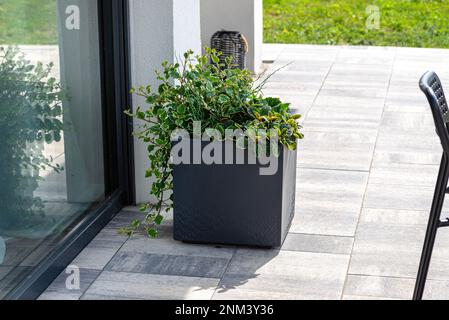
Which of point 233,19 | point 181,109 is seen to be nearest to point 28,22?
point 181,109

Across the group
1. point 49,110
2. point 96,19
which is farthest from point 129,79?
point 49,110

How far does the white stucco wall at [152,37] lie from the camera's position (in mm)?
3916

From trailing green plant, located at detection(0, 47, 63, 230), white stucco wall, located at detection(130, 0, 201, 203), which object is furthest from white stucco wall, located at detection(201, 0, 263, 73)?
trailing green plant, located at detection(0, 47, 63, 230)

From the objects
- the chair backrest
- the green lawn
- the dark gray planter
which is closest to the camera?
the chair backrest

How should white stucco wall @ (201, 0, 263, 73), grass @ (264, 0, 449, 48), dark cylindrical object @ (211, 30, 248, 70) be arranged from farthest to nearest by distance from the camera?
1. grass @ (264, 0, 449, 48)
2. white stucco wall @ (201, 0, 263, 73)
3. dark cylindrical object @ (211, 30, 248, 70)

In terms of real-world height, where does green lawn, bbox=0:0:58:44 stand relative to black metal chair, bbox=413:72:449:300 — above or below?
→ above

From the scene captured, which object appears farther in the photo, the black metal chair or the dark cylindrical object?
the dark cylindrical object

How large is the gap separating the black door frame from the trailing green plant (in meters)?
0.43

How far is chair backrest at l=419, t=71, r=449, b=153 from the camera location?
8.25 ft

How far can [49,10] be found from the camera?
10.9 feet

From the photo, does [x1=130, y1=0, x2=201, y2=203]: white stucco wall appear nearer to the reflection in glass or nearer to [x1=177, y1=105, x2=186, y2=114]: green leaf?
the reflection in glass

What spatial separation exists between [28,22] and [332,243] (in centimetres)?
159

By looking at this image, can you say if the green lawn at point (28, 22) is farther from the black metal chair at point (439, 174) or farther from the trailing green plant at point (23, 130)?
the black metal chair at point (439, 174)
